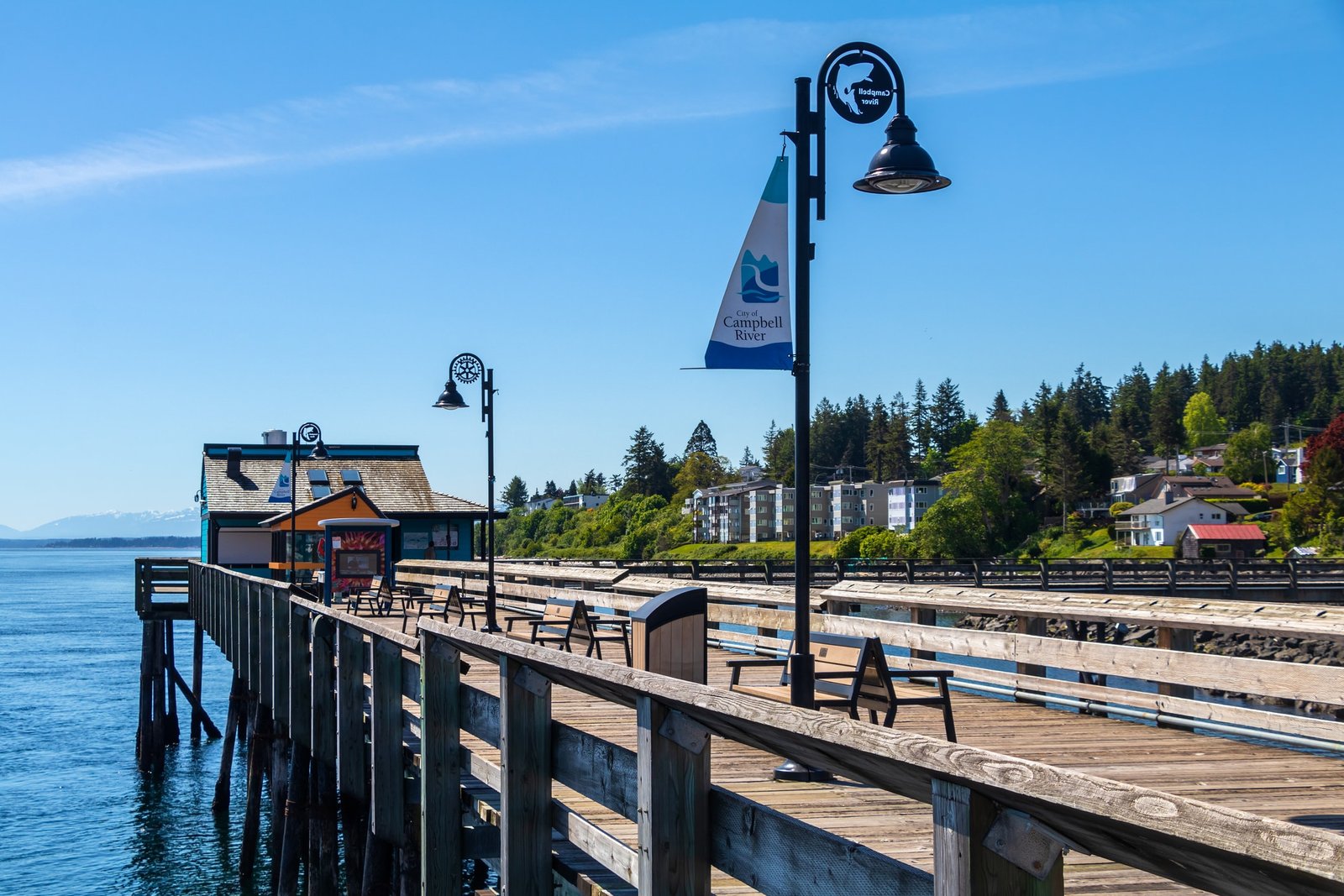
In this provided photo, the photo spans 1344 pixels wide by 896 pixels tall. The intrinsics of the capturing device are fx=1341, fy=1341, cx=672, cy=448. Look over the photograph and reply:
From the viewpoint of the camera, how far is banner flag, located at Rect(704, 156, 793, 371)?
8.19m

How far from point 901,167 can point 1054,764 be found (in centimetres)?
360

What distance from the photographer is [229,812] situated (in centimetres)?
2417

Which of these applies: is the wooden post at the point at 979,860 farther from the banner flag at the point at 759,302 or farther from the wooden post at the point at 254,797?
the wooden post at the point at 254,797

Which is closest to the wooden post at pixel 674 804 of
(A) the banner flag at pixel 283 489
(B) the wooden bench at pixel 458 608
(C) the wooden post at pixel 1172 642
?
(C) the wooden post at pixel 1172 642

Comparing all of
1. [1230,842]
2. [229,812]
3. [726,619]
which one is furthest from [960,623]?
[1230,842]

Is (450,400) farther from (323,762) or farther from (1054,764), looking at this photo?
(1054,764)

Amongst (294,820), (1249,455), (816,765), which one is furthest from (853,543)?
(816,765)

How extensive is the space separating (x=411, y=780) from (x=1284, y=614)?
6.02 meters

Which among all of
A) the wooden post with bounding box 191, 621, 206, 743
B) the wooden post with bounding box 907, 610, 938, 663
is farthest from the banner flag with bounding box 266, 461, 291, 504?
the wooden post with bounding box 907, 610, 938, 663

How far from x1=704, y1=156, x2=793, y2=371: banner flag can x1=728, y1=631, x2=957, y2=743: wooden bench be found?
186cm

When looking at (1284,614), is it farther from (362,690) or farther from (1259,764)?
(362,690)

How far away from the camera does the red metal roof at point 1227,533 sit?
354 feet

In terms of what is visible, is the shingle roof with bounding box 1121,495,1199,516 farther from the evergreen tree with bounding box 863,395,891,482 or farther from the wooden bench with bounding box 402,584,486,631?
the wooden bench with bounding box 402,584,486,631

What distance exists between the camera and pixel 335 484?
47.2 m
